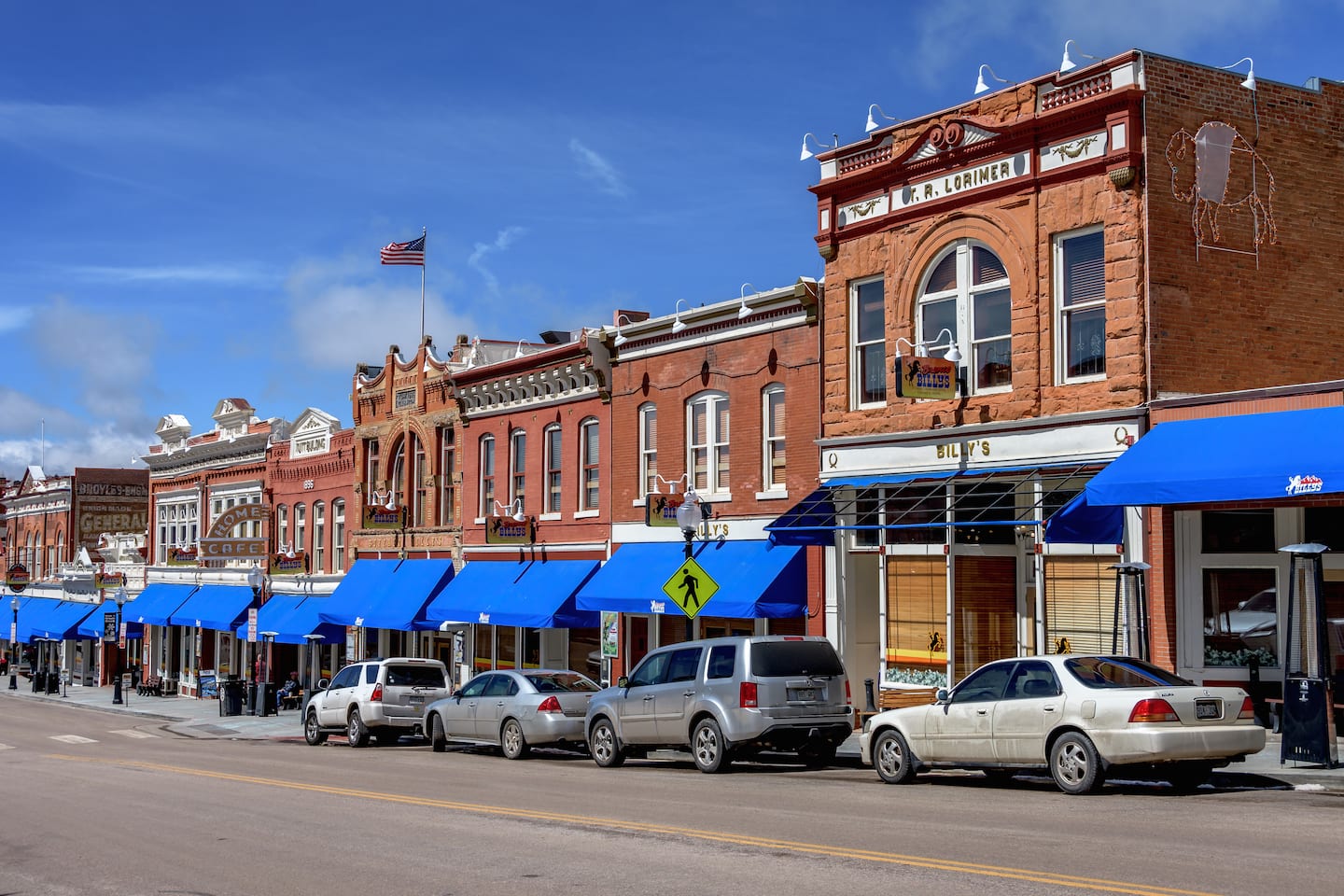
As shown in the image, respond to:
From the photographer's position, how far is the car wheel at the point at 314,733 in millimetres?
29750

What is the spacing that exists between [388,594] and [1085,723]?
2759 centimetres

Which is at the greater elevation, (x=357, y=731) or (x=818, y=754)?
(x=818, y=754)

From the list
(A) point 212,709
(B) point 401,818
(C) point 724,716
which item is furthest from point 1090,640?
(A) point 212,709

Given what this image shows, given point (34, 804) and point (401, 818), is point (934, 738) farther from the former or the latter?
point (34, 804)

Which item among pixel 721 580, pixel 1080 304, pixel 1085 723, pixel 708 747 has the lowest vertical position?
pixel 708 747

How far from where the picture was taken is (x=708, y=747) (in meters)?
19.0

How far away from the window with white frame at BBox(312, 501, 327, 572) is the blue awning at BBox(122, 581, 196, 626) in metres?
10.7

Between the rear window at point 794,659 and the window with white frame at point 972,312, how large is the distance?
6.25 m

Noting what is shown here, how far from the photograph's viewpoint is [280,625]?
44188 millimetres

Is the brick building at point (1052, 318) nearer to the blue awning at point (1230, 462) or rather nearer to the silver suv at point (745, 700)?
the blue awning at point (1230, 462)

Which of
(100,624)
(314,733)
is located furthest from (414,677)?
(100,624)

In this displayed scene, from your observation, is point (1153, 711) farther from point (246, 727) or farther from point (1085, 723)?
point (246, 727)

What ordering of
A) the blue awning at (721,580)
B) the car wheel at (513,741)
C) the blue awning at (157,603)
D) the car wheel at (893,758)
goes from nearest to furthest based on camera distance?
1. the car wheel at (893,758)
2. the car wheel at (513,741)
3. the blue awning at (721,580)
4. the blue awning at (157,603)

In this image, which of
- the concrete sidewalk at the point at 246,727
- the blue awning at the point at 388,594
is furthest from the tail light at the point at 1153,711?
the blue awning at the point at 388,594
